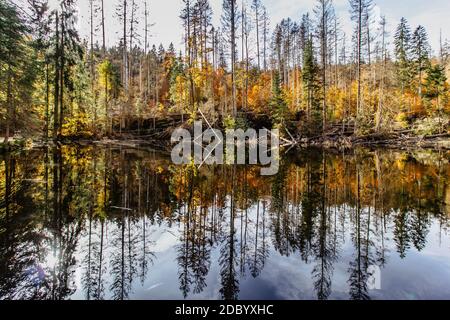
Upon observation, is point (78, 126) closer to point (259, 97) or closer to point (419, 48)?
point (259, 97)

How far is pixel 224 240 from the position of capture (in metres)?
5.59

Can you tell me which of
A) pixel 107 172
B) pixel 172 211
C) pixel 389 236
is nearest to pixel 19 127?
pixel 107 172

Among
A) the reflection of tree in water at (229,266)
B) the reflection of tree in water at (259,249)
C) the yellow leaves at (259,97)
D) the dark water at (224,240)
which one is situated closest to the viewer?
the reflection of tree in water at (229,266)

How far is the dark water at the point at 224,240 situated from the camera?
3820mm

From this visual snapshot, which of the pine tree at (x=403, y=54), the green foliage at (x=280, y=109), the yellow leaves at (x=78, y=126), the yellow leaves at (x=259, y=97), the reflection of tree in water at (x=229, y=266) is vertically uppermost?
the pine tree at (x=403, y=54)

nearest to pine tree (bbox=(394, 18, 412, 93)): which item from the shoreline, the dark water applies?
the shoreline

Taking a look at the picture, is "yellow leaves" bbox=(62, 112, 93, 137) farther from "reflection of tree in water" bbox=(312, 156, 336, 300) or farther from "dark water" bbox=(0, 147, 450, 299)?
"reflection of tree in water" bbox=(312, 156, 336, 300)

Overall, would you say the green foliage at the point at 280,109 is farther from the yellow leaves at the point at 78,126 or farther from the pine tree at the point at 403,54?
the pine tree at the point at 403,54

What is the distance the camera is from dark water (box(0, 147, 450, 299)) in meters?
3.82

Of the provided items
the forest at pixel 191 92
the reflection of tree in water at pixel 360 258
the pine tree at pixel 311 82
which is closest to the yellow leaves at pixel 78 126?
the forest at pixel 191 92

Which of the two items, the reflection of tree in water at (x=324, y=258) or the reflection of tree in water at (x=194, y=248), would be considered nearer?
the reflection of tree in water at (x=324, y=258)

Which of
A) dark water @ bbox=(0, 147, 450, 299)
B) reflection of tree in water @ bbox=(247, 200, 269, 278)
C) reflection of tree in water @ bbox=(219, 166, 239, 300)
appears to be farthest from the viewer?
reflection of tree in water @ bbox=(247, 200, 269, 278)

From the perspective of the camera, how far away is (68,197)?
335 inches
